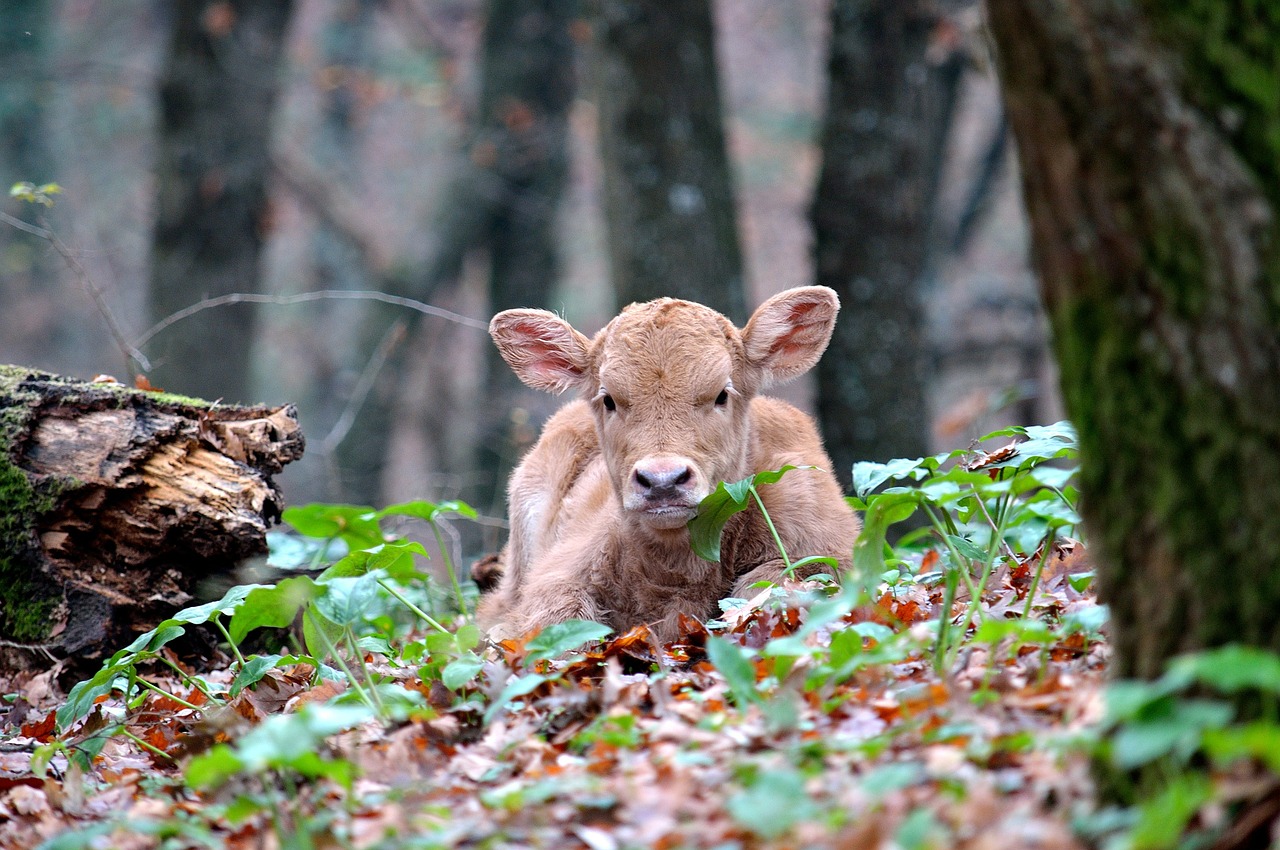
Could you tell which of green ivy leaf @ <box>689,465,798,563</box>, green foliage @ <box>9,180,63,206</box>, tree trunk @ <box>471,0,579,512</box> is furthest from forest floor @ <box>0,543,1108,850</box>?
tree trunk @ <box>471,0,579,512</box>

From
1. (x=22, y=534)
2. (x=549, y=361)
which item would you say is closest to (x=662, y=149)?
(x=549, y=361)

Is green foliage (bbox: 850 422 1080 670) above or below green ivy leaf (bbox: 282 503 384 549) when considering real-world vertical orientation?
below

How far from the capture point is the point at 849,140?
9.50 m

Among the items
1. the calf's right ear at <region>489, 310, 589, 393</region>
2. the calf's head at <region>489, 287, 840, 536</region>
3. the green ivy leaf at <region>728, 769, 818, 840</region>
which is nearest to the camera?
the green ivy leaf at <region>728, 769, 818, 840</region>

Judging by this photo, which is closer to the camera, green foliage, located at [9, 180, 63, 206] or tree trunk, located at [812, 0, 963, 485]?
green foliage, located at [9, 180, 63, 206]

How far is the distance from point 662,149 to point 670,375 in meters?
3.83

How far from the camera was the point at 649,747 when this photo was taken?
342cm

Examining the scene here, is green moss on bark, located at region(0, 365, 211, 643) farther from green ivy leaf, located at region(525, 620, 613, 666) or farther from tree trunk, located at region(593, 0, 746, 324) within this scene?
tree trunk, located at region(593, 0, 746, 324)

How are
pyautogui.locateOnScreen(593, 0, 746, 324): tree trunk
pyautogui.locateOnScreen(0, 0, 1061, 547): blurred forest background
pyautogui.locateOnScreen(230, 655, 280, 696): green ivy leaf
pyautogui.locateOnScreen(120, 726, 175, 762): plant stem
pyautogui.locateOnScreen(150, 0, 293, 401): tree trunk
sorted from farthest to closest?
pyautogui.locateOnScreen(150, 0, 293, 401): tree trunk → pyautogui.locateOnScreen(0, 0, 1061, 547): blurred forest background → pyautogui.locateOnScreen(593, 0, 746, 324): tree trunk → pyautogui.locateOnScreen(230, 655, 280, 696): green ivy leaf → pyautogui.locateOnScreen(120, 726, 175, 762): plant stem

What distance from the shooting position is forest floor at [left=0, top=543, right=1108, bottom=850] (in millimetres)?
2695

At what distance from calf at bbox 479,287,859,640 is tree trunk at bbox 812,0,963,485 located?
288cm

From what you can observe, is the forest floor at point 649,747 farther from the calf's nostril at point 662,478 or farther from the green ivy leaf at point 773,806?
the calf's nostril at point 662,478

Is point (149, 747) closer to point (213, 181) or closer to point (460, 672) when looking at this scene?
point (460, 672)

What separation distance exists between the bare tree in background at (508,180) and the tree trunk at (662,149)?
7.37 m
